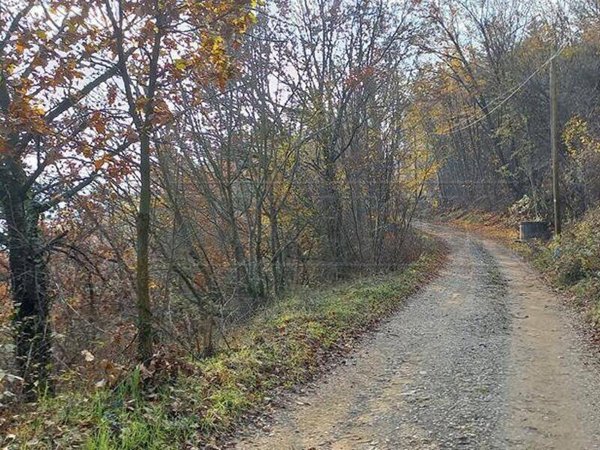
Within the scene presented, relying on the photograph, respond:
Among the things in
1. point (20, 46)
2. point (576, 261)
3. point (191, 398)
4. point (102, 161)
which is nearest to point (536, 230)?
point (576, 261)

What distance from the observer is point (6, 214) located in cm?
720

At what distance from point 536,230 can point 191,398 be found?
19117 mm

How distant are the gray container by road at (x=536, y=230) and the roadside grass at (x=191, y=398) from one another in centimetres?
1473

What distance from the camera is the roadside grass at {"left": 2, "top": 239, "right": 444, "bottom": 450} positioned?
4.36m

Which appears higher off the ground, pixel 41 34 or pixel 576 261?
pixel 41 34

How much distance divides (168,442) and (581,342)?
6.15 m

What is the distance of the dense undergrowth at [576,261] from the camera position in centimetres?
1043

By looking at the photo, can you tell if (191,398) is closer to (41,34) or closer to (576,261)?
(41,34)

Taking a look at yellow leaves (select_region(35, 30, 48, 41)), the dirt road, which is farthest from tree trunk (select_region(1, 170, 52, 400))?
the dirt road

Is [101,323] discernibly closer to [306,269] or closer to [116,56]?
[116,56]

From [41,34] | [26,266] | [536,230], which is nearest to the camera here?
[41,34]

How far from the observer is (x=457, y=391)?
5.82 metres

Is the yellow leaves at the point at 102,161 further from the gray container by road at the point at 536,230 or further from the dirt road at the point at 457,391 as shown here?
the gray container by road at the point at 536,230

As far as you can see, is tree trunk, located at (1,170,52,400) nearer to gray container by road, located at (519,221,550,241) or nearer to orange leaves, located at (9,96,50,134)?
orange leaves, located at (9,96,50,134)
